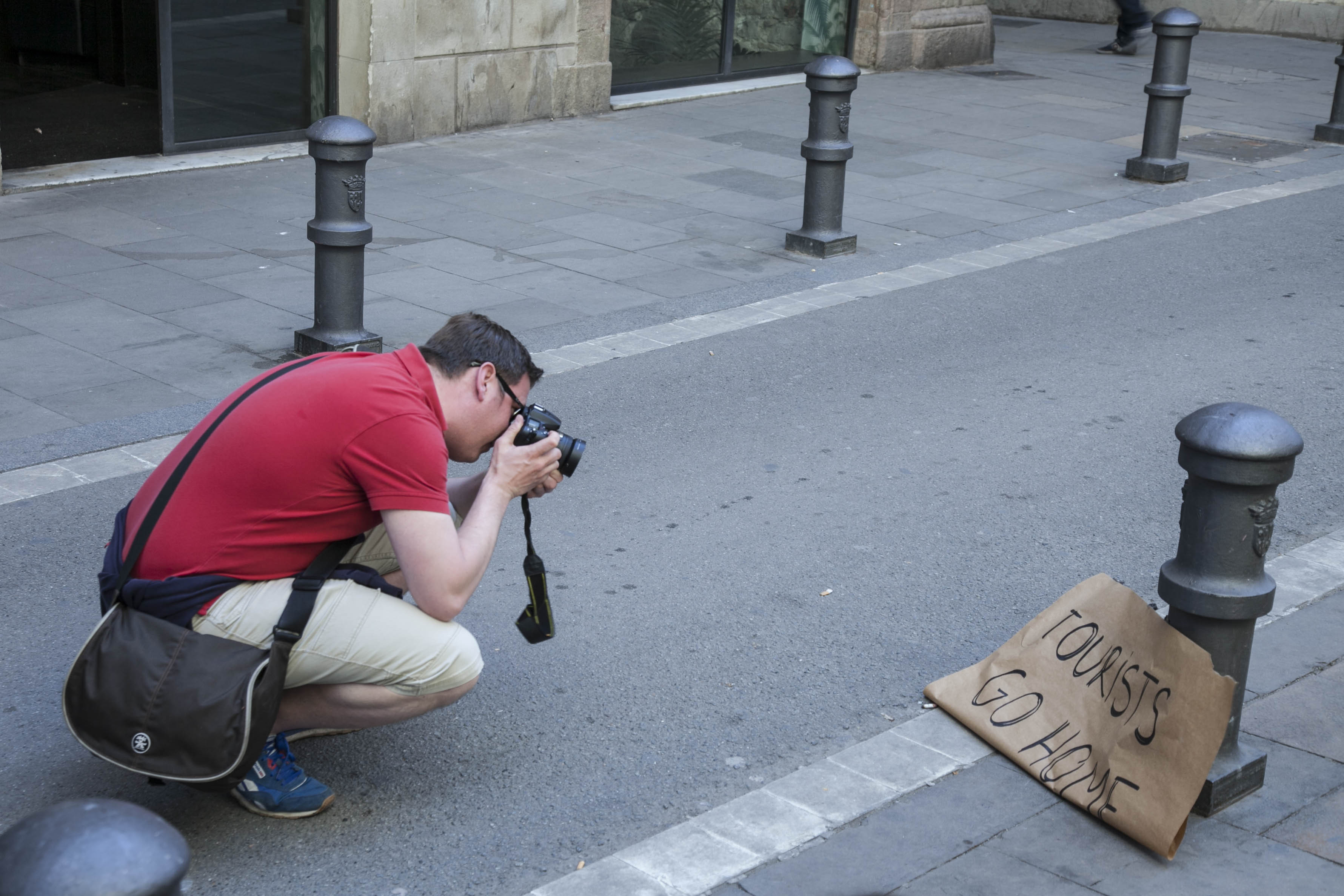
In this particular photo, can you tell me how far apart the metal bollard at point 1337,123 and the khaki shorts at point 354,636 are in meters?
10.8

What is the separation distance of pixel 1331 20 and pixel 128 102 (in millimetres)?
14068

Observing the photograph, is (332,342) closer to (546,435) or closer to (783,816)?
(546,435)

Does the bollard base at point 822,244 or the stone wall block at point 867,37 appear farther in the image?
the stone wall block at point 867,37

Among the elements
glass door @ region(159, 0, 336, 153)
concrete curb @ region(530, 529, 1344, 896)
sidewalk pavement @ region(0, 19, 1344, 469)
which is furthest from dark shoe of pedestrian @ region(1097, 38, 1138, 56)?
concrete curb @ region(530, 529, 1344, 896)

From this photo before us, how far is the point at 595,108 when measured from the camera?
12.2 metres

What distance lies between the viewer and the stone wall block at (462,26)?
1072 centimetres

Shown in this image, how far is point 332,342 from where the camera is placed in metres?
6.39

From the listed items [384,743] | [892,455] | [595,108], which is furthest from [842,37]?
[384,743]

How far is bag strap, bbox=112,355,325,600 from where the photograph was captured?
310cm

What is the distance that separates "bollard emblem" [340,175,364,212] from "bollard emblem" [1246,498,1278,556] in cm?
404

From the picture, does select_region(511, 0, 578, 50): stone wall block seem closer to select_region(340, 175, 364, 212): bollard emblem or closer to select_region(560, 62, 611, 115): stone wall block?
select_region(560, 62, 611, 115): stone wall block

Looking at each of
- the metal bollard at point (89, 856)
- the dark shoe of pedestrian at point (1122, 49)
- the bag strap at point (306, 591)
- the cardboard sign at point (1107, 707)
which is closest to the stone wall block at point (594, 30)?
the dark shoe of pedestrian at point (1122, 49)

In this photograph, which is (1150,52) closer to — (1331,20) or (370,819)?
(1331,20)

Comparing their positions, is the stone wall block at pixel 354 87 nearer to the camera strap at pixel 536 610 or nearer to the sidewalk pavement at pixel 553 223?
the sidewalk pavement at pixel 553 223
